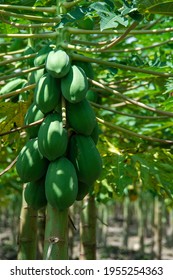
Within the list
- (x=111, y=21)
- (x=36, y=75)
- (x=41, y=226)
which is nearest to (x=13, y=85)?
(x=36, y=75)

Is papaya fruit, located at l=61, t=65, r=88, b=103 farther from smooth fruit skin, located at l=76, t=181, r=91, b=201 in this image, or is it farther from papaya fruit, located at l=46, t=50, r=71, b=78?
smooth fruit skin, located at l=76, t=181, r=91, b=201

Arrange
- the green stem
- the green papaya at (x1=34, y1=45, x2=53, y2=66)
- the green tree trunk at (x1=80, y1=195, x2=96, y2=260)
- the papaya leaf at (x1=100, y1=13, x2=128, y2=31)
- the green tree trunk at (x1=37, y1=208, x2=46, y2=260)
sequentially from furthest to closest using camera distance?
the green tree trunk at (x1=37, y1=208, x2=46, y2=260), the green tree trunk at (x1=80, y1=195, x2=96, y2=260), the green papaya at (x1=34, y1=45, x2=53, y2=66), the green stem, the papaya leaf at (x1=100, y1=13, x2=128, y2=31)

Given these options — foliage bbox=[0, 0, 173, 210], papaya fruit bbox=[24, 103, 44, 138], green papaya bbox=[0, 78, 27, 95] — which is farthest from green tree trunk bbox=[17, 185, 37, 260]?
papaya fruit bbox=[24, 103, 44, 138]

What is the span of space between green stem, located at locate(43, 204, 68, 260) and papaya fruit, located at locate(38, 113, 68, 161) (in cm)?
23

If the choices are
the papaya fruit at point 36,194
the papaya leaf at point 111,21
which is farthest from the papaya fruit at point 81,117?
the papaya leaf at point 111,21

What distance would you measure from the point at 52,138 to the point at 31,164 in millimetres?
159

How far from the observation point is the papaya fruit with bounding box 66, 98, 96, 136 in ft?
6.16

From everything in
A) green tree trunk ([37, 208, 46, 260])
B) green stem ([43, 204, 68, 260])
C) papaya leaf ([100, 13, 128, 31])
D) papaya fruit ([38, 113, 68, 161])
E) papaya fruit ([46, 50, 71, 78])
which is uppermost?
papaya leaf ([100, 13, 128, 31])

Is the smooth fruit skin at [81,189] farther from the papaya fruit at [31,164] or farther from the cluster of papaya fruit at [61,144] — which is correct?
the papaya fruit at [31,164]

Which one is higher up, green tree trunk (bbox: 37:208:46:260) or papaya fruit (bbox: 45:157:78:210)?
papaya fruit (bbox: 45:157:78:210)

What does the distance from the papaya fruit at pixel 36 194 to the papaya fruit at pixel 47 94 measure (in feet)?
1.01
